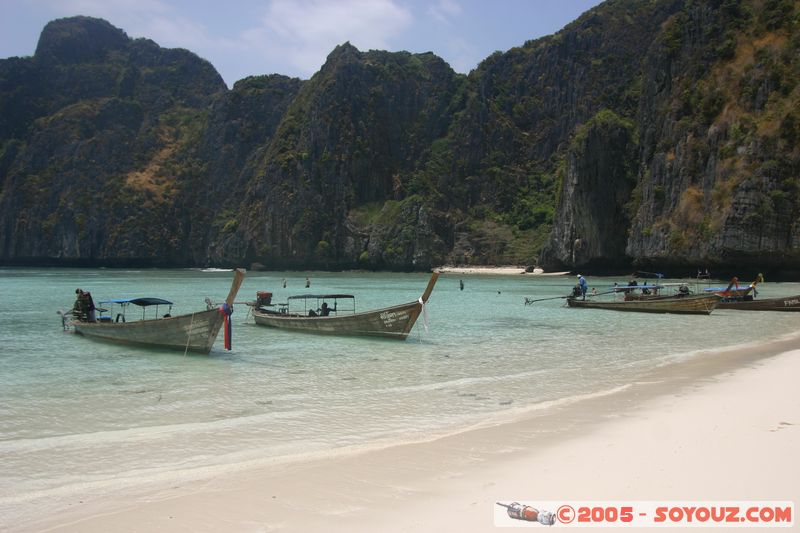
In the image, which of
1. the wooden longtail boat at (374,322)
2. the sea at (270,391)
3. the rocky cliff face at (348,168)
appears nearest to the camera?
the sea at (270,391)

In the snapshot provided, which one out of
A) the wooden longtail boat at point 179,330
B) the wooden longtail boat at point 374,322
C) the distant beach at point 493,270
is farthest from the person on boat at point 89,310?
the distant beach at point 493,270

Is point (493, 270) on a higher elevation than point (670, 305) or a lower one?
higher

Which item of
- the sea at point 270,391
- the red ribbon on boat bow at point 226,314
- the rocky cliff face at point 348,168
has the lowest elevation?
the sea at point 270,391

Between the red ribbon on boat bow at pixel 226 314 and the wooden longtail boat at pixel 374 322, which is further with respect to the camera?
the wooden longtail boat at pixel 374 322

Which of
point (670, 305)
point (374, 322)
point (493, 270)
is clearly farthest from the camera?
point (493, 270)

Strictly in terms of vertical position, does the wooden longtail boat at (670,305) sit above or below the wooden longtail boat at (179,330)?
above

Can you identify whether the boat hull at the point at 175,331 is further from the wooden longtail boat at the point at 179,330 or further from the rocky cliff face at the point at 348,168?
the rocky cliff face at the point at 348,168

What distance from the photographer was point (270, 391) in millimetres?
13344

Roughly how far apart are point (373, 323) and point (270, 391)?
867cm

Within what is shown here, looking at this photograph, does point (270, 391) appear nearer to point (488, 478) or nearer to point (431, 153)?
point (488, 478)

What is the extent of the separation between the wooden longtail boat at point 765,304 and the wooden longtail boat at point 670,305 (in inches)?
138

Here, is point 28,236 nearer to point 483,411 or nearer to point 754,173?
point 754,173

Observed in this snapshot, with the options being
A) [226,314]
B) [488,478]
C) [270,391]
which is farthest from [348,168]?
[488,478]

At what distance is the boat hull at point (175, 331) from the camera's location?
1799 centimetres
